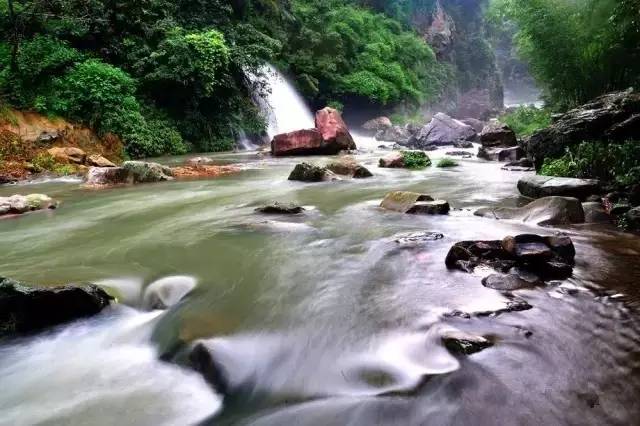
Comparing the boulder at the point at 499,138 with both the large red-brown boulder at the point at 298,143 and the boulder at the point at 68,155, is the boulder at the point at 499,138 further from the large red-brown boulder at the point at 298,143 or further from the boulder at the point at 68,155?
the boulder at the point at 68,155

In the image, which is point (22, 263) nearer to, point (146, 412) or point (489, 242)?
point (146, 412)

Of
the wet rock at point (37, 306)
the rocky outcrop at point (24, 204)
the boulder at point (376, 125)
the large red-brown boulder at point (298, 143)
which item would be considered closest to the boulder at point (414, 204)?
the wet rock at point (37, 306)

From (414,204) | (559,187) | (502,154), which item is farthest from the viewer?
(502,154)

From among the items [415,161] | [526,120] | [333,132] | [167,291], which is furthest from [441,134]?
[167,291]

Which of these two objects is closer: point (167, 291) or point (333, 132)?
point (167, 291)

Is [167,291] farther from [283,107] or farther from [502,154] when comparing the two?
[283,107]

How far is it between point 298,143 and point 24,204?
9726mm

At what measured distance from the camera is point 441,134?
74.4 feet

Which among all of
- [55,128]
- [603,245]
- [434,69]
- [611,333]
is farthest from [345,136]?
[434,69]

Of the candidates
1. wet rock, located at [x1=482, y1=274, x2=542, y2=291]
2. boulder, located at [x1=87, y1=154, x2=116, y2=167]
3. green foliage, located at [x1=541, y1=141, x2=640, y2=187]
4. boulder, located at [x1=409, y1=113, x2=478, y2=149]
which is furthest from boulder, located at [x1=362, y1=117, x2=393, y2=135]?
wet rock, located at [x1=482, y1=274, x2=542, y2=291]

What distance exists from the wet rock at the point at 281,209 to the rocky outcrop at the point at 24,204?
3.96m

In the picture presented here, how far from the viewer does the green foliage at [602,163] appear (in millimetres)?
7303

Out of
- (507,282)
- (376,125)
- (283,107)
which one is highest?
(283,107)

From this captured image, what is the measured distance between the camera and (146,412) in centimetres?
273
